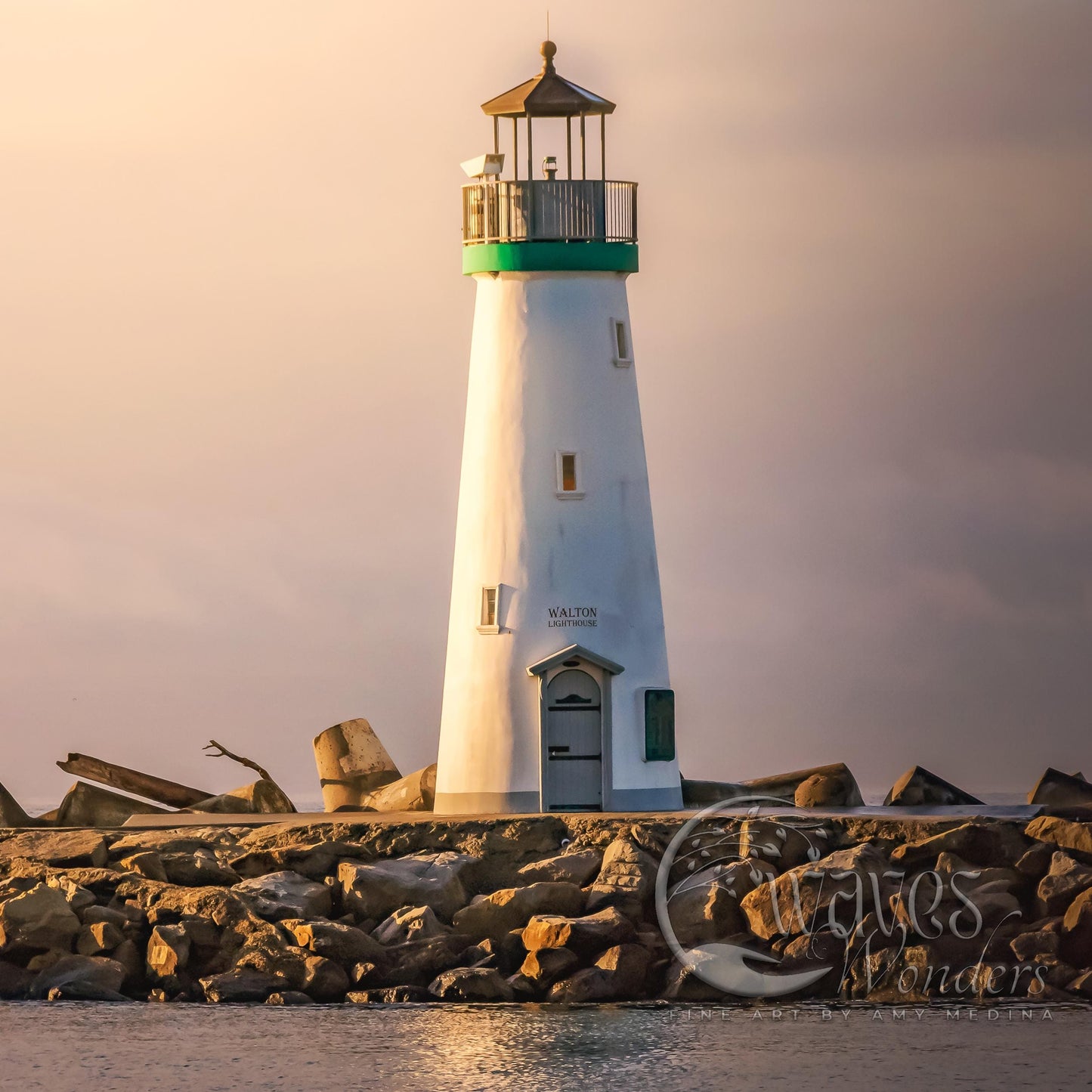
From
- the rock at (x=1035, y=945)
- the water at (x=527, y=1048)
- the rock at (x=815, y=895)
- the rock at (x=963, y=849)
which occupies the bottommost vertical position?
the water at (x=527, y=1048)

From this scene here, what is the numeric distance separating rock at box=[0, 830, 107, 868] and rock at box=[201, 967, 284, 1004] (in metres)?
2.68

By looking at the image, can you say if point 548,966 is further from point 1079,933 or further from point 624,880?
point 1079,933

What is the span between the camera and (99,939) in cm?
2923

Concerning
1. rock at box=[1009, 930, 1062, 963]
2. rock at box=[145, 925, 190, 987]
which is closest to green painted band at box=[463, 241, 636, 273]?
rock at box=[145, 925, 190, 987]

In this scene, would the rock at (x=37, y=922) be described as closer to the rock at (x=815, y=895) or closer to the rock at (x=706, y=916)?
the rock at (x=706, y=916)

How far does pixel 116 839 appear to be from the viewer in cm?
3130

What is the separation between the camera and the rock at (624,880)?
29.3m

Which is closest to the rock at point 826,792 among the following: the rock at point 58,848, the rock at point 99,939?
the rock at point 58,848

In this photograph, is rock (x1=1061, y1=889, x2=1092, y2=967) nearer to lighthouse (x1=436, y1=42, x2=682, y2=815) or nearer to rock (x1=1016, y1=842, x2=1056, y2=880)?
rock (x1=1016, y1=842, x2=1056, y2=880)

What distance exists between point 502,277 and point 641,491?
9.05ft

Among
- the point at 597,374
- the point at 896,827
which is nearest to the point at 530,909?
the point at 896,827

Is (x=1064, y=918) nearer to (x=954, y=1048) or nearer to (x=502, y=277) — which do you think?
(x=954, y=1048)

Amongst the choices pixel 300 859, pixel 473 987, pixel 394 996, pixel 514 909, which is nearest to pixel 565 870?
pixel 514 909

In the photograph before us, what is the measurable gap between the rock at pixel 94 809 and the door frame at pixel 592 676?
16.1 ft
